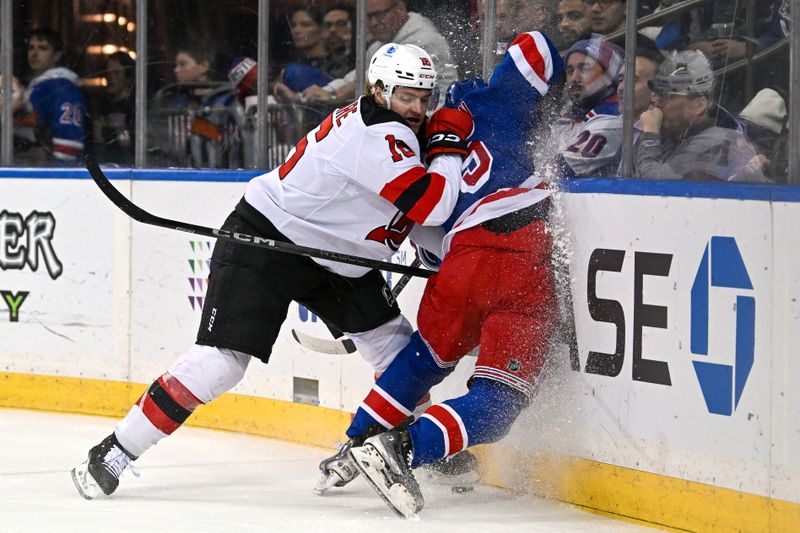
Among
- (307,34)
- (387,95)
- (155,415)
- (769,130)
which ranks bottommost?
(155,415)

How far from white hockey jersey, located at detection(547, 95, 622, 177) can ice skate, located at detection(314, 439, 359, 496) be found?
38.6 inches

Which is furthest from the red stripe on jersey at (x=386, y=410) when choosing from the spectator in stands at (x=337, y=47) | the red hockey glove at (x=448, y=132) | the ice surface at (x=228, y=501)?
the spectator in stands at (x=337, y=47)

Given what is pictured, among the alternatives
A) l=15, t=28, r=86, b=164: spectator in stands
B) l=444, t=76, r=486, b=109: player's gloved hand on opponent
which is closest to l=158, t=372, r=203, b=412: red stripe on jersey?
l=444, t=76, r=486, b=109: player's gloved hand on opponent

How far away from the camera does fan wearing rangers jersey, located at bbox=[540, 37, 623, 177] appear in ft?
12.1

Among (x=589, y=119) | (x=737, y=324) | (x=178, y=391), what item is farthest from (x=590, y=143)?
(x=178, y=391)

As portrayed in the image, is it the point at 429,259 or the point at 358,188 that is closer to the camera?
the point at 358,188

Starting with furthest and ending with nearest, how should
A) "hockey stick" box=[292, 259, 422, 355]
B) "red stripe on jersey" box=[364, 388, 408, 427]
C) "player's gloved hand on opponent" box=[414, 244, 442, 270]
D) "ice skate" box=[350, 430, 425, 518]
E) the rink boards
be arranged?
"hockey stick" box=[292, 259, 422, 355], "player's gloved hand on opponent" box=[414, 244, 442, 270], "red stripe on jersey" box=[364, 388, 408, 427], "ice skate" box=[350, 430, 425, 518], the rink boards

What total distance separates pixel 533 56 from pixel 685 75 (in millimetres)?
401

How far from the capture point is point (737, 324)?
10.3 ft

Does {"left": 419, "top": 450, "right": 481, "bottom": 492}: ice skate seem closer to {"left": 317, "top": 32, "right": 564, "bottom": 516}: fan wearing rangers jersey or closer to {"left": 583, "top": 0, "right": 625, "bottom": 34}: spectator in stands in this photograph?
{"left": 317, "top": 32, "right": 564, "bottom": 516}: fan wearing rangers jersey

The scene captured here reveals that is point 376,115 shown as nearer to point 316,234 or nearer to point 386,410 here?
point 316,234

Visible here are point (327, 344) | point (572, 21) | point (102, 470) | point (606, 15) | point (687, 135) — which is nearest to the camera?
point (687, 135)

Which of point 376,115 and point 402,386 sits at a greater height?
point 376,115

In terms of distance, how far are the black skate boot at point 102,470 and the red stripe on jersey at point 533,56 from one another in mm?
1513
